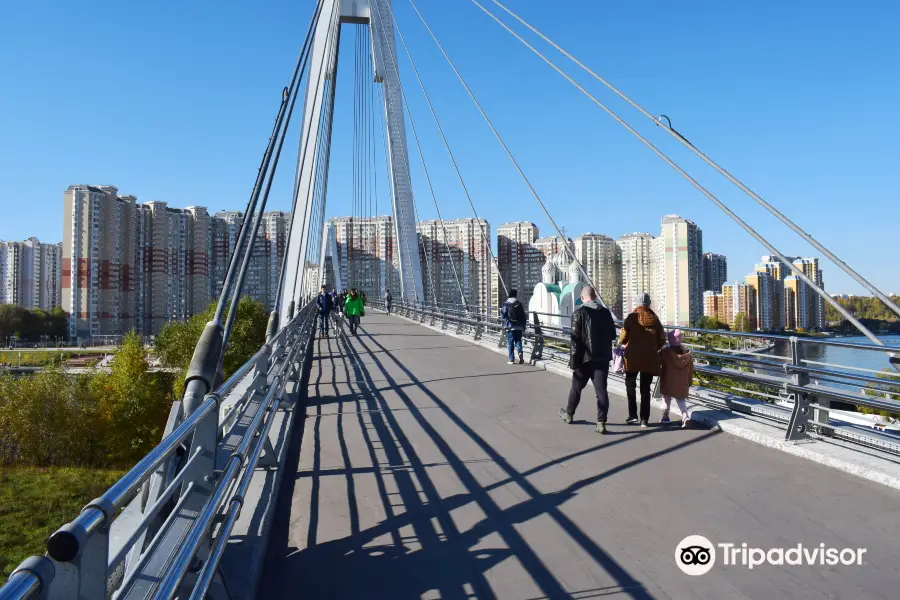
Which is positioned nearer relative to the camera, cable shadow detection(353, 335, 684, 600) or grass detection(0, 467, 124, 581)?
cable shadow detection(353, 335, 684, 600)

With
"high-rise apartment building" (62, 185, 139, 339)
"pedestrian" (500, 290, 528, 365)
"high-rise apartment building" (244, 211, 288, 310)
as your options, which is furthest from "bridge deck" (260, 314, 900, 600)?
"high-rise apartment building" (62, 185, 139, 339)

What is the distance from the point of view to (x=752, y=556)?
339 centimetres

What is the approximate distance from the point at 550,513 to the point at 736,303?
1415 inches

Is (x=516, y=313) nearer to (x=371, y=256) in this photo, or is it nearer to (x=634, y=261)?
(x=634, y=261)

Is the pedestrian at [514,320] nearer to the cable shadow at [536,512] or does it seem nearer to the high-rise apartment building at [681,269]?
the cable shadow at [536,512]

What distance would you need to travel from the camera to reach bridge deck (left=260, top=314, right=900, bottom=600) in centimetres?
312

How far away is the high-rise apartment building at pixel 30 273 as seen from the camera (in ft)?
338

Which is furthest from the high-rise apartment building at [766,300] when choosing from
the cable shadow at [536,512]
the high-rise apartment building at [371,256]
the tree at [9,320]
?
the tree at [9,320]

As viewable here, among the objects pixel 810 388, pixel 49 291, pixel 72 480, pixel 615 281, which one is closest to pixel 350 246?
pixel 615 281

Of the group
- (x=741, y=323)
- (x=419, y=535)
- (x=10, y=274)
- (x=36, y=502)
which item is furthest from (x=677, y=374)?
(x=10, y=274)

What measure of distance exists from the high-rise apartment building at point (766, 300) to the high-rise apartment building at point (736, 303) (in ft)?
1.67

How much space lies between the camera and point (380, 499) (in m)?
4.39

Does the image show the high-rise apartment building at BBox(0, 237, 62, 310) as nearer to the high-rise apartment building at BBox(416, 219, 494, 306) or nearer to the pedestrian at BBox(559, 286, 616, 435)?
the high-rise apartment building at BBox(416, 219, 494, 306)

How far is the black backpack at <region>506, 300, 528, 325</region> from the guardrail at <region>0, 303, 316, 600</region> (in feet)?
26.2
